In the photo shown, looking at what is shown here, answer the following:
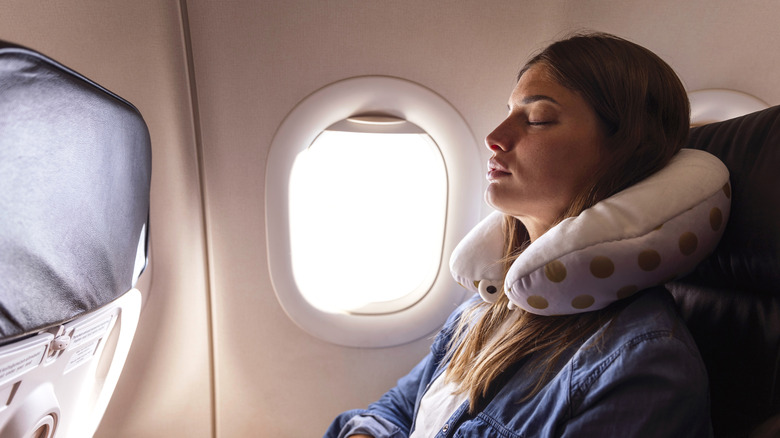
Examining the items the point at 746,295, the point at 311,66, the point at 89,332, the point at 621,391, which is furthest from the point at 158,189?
the point at 746,295

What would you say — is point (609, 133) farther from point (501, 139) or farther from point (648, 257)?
point (648, 257)

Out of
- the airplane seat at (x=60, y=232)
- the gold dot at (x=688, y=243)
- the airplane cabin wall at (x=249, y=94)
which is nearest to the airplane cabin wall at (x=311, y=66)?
the airplane cabin wall at (x=249, y=94)

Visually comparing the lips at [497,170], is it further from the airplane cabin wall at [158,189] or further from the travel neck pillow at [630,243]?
the airplane cabin wall at [158,189]

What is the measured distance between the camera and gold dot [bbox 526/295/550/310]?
921 millimetres

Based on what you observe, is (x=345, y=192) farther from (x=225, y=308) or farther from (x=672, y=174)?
(x=672, y=174)

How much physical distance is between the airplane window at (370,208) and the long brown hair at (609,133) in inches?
26.7

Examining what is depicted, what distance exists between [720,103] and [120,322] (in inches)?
63.2

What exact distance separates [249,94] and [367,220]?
66cm

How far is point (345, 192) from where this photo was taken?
1.94m

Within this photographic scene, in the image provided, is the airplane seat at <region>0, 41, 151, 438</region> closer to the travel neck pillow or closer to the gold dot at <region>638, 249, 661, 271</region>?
the travel neck pillow

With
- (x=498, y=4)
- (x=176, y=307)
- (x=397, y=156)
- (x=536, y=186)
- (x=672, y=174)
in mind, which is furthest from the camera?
(x=397, y=156)

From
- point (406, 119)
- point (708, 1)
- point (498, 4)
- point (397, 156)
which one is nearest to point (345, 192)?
point (397, 156)

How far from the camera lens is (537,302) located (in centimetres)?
93

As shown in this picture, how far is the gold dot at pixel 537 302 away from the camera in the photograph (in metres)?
0.92
